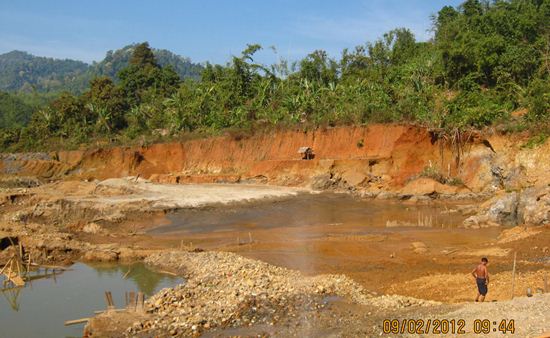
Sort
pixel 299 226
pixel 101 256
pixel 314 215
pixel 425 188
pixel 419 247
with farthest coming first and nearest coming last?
pixel 425 188, pixel 314 215, pixel 299 226, pixel 101 256, pixel 419 247

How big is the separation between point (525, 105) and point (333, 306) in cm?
2583

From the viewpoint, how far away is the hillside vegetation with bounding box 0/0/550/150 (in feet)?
121

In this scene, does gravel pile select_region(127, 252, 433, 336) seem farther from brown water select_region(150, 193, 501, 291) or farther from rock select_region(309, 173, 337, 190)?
rock select_region(309, 173, 337, 190)

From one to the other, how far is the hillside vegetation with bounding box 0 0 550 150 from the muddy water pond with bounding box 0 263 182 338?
898 inches

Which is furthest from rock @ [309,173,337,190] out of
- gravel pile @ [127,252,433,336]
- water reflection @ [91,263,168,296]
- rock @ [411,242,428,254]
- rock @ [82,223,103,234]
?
gravel pile @ [127,252,433,336]

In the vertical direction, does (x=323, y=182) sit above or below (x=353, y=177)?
below

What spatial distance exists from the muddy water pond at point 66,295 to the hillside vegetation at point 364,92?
2281 cm

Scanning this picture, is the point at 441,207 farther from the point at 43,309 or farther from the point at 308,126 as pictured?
the point at 43,309

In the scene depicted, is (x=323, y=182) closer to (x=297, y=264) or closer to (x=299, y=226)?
(x=299, y=226)

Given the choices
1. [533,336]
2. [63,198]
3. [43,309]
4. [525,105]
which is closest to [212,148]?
[63,198]
